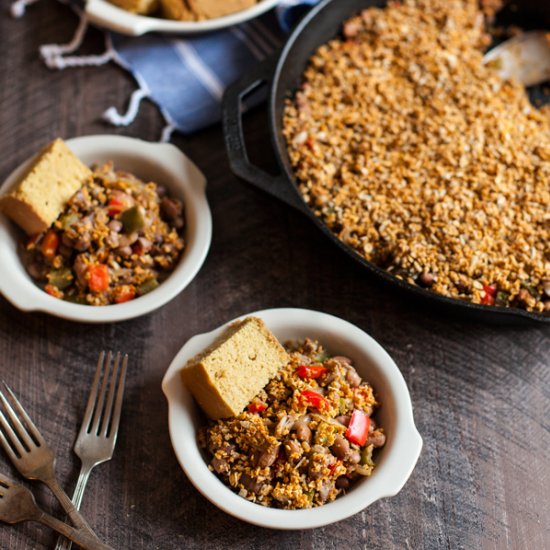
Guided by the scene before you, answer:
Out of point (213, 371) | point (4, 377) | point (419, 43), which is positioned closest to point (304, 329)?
point (213, 371)

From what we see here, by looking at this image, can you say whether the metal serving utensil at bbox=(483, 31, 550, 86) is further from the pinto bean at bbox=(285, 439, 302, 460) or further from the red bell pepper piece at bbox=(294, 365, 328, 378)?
the pinto bean at bbox=(285, 439, 302, 460)

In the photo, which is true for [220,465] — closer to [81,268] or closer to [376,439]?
[376,439]

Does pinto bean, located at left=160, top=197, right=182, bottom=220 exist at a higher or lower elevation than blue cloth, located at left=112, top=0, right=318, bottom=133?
lower

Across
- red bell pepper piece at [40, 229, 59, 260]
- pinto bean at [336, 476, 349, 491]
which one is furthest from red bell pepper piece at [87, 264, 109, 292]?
pinto bean at [336, 476, 349, 491]

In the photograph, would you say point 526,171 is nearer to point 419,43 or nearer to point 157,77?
point 419,43

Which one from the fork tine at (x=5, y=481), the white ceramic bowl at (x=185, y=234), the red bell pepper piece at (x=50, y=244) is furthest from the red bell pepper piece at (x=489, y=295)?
the fork tine at (x=5, y=481)

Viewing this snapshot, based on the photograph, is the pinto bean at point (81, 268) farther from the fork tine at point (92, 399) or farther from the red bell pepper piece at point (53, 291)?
the fork tine at point (92, 399)
